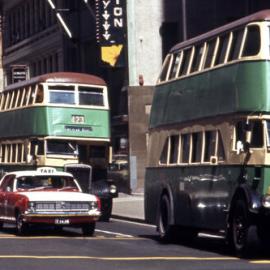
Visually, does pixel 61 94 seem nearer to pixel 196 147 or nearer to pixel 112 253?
pixel 196 147

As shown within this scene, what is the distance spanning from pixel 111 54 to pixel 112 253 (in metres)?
29.9

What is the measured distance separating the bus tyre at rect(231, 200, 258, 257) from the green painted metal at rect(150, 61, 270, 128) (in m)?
1.71

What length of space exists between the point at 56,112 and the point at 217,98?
48.9 feet

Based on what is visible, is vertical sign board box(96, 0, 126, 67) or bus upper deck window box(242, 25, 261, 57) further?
vertical sign board box(96, 0, 126, 67)

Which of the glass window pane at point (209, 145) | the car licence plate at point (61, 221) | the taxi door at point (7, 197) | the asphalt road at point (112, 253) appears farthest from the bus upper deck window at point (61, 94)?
the glass window pane at point (209, 145)

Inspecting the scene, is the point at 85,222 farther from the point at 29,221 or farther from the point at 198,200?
the point at 198,200

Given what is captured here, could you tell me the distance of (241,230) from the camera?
19109mm

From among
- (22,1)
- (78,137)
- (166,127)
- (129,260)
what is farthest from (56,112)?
(22,1)

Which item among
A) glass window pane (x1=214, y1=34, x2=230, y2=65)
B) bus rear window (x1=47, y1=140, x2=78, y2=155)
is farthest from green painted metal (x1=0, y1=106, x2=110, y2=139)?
glass window pane (x1=214, y1=34, x2=230, y2=65)

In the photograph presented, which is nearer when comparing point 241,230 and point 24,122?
point 241,230

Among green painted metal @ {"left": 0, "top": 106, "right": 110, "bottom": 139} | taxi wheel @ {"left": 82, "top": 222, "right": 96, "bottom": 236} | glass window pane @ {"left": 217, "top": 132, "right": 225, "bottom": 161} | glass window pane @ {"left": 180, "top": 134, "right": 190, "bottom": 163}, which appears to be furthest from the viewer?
green painted metal @ {"left": 0, "top": 106, "right": 110, "bottom": 139}

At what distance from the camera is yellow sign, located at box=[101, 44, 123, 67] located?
49.4 meters

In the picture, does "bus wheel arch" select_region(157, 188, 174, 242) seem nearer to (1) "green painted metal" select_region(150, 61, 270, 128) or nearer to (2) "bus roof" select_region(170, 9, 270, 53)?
(1) "green painted metal" select_region(150, 61, 270, 128)

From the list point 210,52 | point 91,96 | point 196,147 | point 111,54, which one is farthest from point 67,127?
point 111,54
